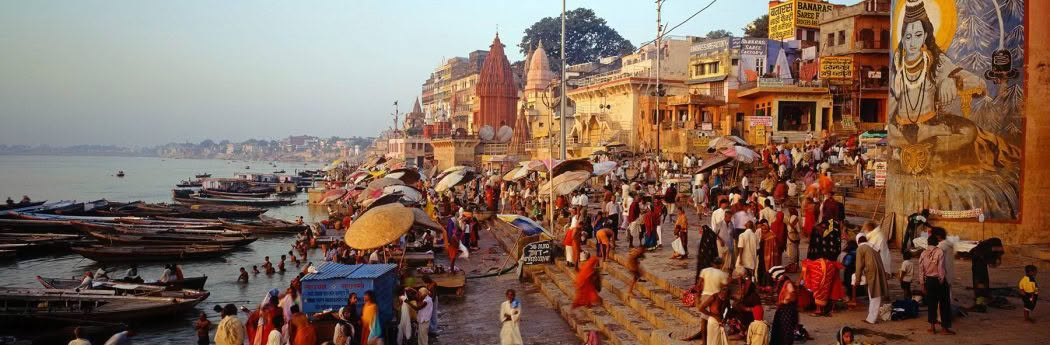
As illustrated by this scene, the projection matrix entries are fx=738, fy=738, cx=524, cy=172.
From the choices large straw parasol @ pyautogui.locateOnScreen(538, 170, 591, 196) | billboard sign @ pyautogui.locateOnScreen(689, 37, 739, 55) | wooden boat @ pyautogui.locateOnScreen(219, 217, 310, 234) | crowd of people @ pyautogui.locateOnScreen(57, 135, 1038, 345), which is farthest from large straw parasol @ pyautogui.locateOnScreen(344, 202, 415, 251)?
billboard sign @ pyautogui.locateOnScreen(689, 37, 739, 55)

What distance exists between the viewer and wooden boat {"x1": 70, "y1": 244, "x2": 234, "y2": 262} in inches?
842

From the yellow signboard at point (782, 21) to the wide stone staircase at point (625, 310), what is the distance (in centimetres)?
2814

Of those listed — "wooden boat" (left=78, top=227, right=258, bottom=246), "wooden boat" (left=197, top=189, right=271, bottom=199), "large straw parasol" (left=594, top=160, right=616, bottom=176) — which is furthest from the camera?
"wooden boat" (left=197, top=189, right=271, bottom=199)

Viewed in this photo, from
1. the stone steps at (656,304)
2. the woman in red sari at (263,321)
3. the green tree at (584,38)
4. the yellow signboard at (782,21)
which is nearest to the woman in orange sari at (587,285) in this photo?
the stone steps at (656,304)

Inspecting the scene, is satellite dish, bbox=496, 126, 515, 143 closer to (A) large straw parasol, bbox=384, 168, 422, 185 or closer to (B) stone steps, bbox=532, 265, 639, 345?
(A) large straw parasol, bbox=384, 168, 422, 185

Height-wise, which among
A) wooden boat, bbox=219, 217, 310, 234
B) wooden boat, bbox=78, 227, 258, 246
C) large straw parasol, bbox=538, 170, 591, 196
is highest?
large straw parasol, bbox=538, 170, 591, 196

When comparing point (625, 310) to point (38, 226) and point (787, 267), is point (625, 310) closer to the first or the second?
point (787, 267)

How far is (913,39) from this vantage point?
452 inches

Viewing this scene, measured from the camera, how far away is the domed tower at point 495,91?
55562 mm

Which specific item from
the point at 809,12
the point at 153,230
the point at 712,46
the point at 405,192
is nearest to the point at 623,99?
the point at 712,46

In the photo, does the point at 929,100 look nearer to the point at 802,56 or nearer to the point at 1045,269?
the point at 1045,269

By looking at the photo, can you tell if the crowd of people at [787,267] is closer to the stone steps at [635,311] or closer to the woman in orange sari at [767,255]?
the woman in orange sari at [767,255]

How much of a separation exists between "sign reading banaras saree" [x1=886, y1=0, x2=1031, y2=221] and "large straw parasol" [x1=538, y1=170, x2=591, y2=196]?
664cm

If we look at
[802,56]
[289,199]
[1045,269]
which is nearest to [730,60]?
[802,56]
